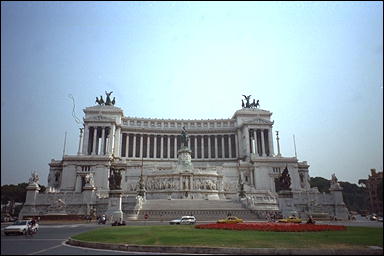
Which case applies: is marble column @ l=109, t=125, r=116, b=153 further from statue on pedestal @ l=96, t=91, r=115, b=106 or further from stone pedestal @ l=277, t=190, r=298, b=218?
stone pedestal @ l=277, t=190, r=298, b=218

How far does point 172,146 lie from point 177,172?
35374 mm

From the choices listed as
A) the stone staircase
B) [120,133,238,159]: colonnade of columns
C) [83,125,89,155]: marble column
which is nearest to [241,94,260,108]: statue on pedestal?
[120,133,238,159]: colonnade of columns

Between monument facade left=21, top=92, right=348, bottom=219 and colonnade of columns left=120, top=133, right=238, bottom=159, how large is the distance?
0.32 m

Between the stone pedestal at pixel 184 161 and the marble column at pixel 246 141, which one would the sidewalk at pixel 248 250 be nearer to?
the stone pedestal at pixel 184 161

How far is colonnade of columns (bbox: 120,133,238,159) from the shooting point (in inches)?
3759

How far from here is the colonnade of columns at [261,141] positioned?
91494 mm

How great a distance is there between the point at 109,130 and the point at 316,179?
235 ft

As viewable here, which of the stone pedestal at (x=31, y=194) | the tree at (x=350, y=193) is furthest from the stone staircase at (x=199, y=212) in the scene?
the tree at (x=350, y=193)

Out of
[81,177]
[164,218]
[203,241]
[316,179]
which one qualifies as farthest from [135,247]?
[316,179]

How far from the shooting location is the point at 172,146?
325ft

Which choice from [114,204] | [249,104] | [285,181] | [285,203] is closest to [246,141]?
[249,104]

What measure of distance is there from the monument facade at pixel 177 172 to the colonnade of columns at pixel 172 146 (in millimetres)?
315

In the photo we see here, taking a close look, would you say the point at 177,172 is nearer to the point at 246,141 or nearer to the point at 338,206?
the point at 338,206

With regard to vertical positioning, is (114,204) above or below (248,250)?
below
